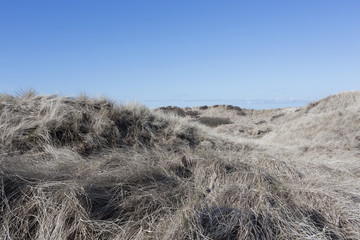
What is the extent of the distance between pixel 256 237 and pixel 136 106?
15.2 feet

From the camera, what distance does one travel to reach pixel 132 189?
3.85 m

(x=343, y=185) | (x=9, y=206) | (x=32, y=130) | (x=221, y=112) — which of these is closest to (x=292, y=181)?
(x=343, y=185)

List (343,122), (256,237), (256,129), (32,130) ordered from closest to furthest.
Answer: (256,237)
(32,130)
(343,122)
(256,129)

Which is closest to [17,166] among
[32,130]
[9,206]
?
[9,206]

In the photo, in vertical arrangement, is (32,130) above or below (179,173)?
above

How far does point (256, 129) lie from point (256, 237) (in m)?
12.0

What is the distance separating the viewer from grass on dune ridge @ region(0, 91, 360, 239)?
10.3 feet

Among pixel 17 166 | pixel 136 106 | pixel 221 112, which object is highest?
pixel 136 106

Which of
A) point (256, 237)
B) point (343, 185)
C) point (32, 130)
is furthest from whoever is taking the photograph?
point (32, 130)

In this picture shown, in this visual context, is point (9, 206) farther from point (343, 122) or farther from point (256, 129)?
point (256, 129)

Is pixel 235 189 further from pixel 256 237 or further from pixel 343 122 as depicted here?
pixel 343 122

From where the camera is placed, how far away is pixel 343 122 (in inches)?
434

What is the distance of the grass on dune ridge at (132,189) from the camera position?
3145 mm

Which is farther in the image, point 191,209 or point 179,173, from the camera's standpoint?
point 179,173
